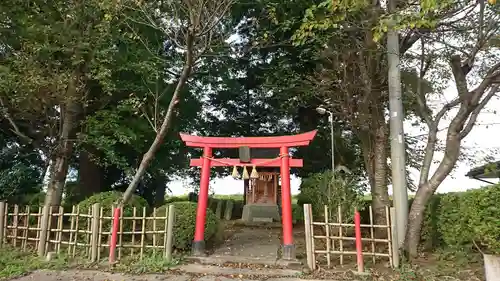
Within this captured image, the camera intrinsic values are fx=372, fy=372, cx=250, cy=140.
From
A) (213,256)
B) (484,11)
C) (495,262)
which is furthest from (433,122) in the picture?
(213,256)

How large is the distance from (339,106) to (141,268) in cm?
682

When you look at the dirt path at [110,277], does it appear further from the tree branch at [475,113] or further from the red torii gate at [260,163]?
the tree branch at [475,113]

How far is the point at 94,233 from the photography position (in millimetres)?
7961

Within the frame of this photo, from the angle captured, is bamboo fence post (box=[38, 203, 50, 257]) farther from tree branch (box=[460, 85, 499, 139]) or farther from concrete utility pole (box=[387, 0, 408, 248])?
tree branch (box=[460, 85, 499, 139])

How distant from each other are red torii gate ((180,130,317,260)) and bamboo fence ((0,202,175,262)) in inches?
27.9

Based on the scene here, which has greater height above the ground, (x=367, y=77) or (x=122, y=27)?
(x=122, y=27)

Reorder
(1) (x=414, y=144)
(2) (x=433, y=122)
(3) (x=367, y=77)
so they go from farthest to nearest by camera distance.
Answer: (1) (x=414, y=144)
(3) (x=367, y=77)
(2) (x=433, y=122)

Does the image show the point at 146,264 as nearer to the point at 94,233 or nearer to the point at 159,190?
the point at 94,233

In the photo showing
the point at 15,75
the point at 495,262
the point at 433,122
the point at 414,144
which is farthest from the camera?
the point at 414,144

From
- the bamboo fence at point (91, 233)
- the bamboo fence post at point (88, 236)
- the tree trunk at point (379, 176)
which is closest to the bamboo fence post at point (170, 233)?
the bamboo fence at point (91, 233)

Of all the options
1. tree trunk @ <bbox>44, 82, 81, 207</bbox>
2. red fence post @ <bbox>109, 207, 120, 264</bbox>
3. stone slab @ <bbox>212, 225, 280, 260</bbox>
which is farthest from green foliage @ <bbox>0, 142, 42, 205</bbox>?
stone slab @ <bbox>212, 225, 280, 260</bbox>

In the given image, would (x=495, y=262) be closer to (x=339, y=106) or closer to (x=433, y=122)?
(x=433, y=122)

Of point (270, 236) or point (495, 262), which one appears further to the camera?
point (270, 236)

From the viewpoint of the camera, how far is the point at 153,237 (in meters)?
8.05
